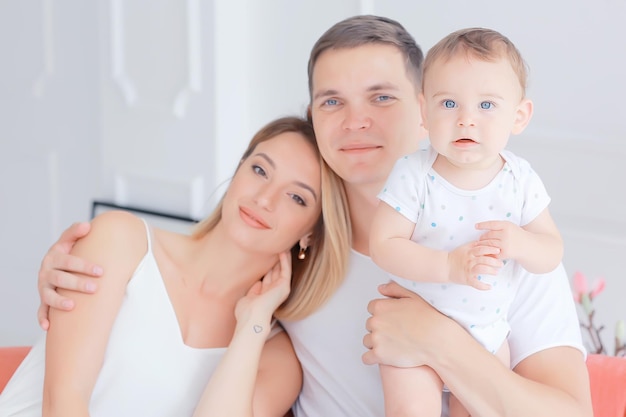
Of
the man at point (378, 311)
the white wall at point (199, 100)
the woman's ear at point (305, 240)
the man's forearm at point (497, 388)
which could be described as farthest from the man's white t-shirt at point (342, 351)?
the white wall at point (199, 100)

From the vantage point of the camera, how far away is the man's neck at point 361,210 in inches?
86.4

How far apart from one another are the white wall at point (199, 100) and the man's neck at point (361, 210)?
651mm

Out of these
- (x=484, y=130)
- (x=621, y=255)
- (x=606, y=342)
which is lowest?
(x=606, y=342)

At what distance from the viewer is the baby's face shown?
1.61m

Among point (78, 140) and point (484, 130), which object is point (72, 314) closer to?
point (484, 130)

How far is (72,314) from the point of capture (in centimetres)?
202

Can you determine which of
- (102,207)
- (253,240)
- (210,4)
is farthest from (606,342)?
(102,207)

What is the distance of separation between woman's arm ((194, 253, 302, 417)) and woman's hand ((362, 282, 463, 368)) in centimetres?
29

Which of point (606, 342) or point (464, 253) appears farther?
point (606, 342)

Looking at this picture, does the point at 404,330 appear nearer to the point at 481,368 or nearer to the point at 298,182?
the point at 481,368

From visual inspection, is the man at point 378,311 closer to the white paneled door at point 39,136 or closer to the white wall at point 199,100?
the white wall at point 199,100

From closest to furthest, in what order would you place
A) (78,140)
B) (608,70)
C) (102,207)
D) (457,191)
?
(457,191) → (608,70) → (102,207) → (78,140)

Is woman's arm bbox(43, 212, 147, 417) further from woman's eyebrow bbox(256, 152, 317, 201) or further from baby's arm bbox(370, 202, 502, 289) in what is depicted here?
baby's arm bbox(370, 202, 502, 289)

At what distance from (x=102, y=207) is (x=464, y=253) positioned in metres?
2.89
